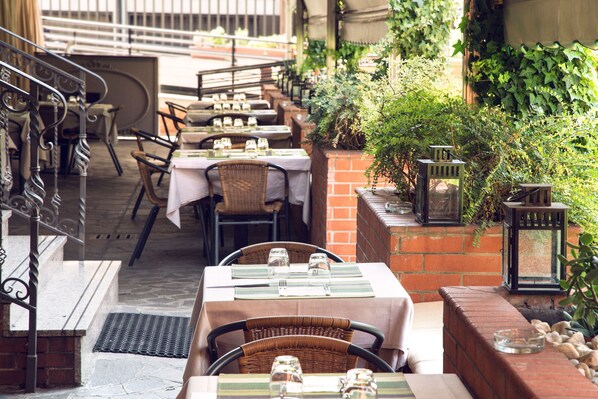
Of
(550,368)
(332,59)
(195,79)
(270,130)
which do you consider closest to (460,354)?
(550,368)

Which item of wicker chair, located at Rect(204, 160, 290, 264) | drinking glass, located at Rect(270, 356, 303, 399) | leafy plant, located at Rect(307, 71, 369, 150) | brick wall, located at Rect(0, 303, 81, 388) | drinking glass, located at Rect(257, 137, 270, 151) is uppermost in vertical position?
leafy plant, located at Rect(307, 71, 369, 150)

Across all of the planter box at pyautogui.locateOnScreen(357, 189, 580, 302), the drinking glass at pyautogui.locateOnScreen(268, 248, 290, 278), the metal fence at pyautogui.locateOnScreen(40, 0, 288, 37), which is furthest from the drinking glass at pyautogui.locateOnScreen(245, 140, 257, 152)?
the metal fence at pyautogui.locateOnScreen(40, 0, 288, 37)

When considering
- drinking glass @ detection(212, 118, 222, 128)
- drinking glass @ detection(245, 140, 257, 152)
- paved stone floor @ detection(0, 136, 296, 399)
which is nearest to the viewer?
paved stone floor @ detection(0, 136, 296, 399)

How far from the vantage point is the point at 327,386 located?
265 cm

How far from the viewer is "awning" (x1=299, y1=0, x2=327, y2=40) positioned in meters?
11.5

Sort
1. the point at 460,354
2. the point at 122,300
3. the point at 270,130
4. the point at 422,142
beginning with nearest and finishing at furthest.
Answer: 1. the point at 460,354
2. the point at 422,142
3. the point at 122,300
4. the point at 270,130

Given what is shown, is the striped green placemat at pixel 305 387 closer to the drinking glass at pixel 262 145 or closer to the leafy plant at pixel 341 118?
the leafy plant at pixel 341 118

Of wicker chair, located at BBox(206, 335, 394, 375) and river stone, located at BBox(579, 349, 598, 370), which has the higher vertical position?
river stone, located at BBox(579, 349, 598, 370)

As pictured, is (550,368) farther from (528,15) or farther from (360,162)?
(360,162)

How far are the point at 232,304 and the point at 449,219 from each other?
1167 mm

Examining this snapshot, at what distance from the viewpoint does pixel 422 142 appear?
4.77m

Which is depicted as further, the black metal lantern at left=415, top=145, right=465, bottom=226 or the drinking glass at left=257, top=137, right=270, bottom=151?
the drinking glass at left=257, top=137, right=270, bottom=151

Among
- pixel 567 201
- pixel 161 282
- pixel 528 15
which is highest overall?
pixel 528 15

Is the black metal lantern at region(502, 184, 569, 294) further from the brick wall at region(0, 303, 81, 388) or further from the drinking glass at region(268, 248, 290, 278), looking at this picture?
the brick wall at region(0, 303, 81, 388)
